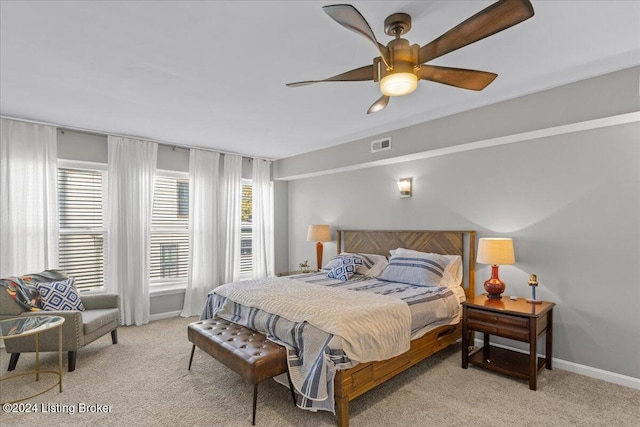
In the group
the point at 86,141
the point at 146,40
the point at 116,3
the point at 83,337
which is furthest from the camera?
the point at 86,141

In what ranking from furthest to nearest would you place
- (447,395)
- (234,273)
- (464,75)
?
(234,273) < (447,395) < (464,75)

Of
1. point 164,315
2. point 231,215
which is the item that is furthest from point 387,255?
point 164,315

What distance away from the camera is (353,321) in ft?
7.93

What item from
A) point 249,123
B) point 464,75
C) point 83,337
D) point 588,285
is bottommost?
point 83,337

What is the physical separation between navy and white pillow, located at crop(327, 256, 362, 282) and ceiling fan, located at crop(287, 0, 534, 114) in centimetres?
234

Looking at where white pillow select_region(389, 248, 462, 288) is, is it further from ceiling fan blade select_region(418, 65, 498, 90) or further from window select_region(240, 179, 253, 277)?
window select_region(240, 179, 253, 277)

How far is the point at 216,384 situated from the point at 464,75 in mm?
3101

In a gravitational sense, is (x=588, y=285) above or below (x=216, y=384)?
above

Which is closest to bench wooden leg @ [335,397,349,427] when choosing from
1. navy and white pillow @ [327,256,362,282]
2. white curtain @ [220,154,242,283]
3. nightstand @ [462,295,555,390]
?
nightstand @ [462,295,555,390]

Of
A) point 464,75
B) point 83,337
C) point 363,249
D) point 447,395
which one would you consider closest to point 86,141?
point 83,337

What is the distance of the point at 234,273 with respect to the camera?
18.3 feet

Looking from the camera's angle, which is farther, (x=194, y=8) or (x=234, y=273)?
(x=234, y=273)

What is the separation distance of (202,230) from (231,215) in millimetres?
553

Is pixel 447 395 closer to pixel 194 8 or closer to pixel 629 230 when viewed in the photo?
pixel 629 230
